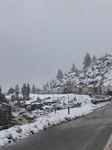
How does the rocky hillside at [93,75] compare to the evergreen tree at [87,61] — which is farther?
the evergreen tree at [87,61]

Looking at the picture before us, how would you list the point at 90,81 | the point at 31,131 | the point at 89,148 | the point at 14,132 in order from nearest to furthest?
the point at 89,148
the point at 14,132
the point at 31,131
the point at 90,81

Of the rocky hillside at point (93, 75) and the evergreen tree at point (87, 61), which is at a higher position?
the evergreen tree at point (87, 61)

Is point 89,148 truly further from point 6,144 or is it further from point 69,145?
point 6,144

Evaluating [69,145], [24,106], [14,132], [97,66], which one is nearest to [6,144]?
[14,132]

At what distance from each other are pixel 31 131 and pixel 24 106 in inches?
1736

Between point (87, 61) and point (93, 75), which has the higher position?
point (87, 61)

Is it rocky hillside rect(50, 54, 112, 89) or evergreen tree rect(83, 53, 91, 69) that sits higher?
evergreen tree rect(83, 53, 91, 69)

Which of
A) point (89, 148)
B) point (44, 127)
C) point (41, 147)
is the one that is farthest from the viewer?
point (44, 127)

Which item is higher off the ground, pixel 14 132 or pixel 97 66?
pixel 97 66

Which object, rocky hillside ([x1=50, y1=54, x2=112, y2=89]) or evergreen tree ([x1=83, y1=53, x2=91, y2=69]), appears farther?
evergreen tree ([x1=83, y1=53, x2=91, y2=69])

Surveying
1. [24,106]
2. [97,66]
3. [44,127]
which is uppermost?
[97,66]

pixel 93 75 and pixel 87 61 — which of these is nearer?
pixel 93 75

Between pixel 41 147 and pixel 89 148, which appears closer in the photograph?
pixel 89 148

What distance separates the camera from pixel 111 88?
48.8 m
